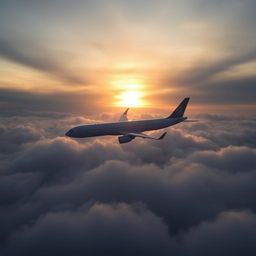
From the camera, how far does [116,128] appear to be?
6856 cm

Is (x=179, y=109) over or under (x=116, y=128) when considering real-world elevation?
over

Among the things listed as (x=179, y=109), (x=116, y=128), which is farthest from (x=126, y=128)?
(x=179, y=109)

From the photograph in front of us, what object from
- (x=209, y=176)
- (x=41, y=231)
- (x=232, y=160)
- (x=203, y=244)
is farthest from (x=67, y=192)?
(x=232, y=160)

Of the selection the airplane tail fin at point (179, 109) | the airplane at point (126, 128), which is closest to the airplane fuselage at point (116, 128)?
the airplane at point (126, 128)

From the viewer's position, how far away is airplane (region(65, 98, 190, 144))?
210 ft

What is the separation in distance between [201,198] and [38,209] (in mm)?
125114

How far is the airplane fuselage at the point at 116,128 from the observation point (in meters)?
64.5

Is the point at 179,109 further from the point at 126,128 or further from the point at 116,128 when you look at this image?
the point at 116,128

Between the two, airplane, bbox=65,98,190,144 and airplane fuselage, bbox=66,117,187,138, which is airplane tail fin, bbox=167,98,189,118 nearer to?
airplane, bbox=65,98,190,144

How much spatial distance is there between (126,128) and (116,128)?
4912mm

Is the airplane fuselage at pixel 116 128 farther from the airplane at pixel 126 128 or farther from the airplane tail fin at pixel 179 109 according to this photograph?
the airplane tail fin at pixel 179 109

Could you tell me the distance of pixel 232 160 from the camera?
607 ft

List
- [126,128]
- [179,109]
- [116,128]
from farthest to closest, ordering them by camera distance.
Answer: [179,109] < [126,128] < [116,128]

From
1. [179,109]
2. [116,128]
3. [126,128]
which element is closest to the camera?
[116,128]
